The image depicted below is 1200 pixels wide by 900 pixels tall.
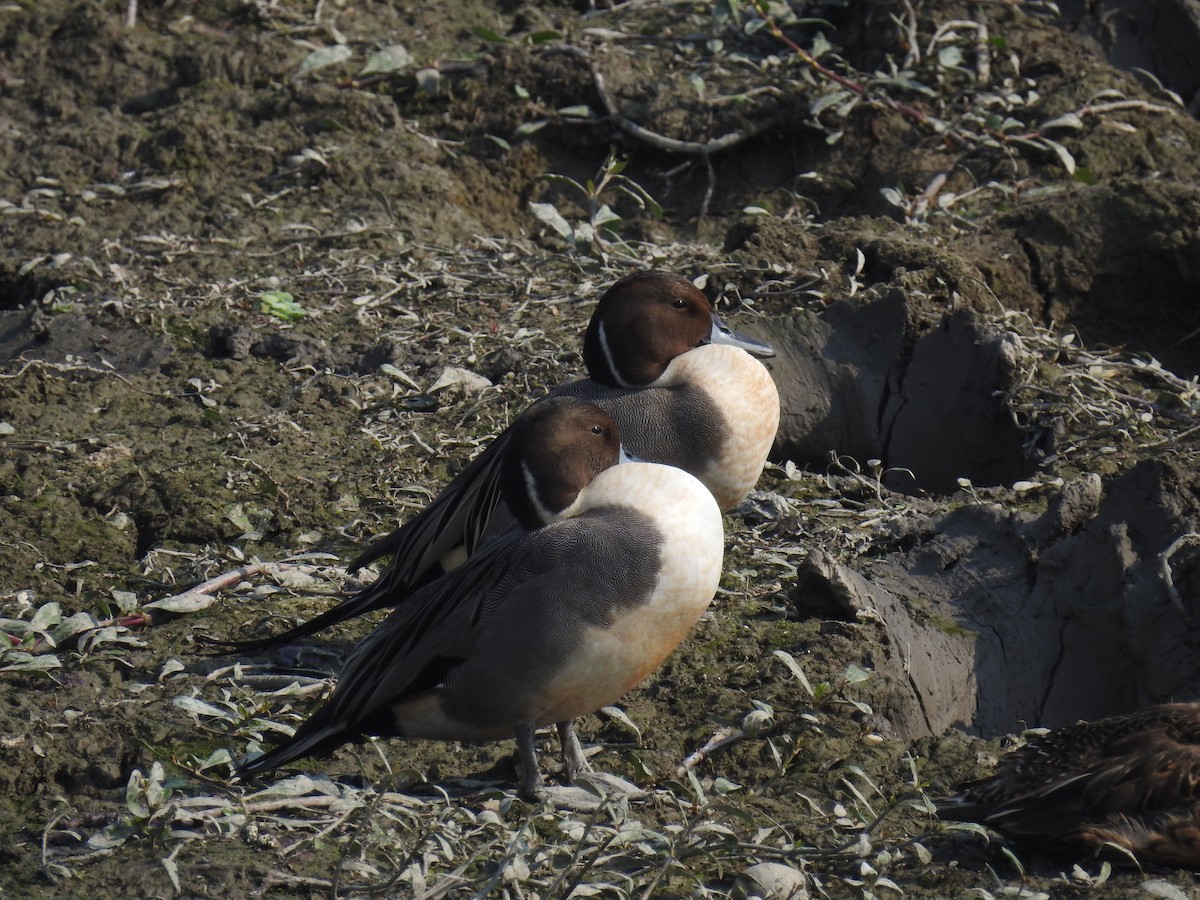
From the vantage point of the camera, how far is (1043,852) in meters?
3.16

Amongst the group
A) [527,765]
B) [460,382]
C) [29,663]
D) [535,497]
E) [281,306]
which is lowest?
[281,306]

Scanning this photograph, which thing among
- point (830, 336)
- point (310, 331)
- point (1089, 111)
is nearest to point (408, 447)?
point (310, 331)

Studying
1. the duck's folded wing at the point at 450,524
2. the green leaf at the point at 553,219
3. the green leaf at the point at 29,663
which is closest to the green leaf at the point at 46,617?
the green leaf at the point at 29,663

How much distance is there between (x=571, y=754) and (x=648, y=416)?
111 cm

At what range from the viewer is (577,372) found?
17.7ft

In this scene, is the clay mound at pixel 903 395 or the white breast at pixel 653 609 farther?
Answer: the clay mound at pixel 903 395

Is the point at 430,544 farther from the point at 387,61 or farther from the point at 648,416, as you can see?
the point at 387,61

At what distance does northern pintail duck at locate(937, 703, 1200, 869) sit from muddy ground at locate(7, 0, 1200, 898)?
6 centimetres

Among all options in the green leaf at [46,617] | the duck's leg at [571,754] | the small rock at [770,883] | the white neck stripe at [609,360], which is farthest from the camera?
the white neck stripe at [609,360]

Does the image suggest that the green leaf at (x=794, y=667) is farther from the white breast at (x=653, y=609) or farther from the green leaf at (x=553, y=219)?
the green leaf at (x=553, y=219)

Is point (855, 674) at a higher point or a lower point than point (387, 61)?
higher

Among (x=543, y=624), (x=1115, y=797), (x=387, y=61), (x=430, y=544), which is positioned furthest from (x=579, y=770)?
(x=387, y=61)

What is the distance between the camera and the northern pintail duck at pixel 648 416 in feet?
13.3

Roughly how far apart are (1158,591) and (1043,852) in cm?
109
